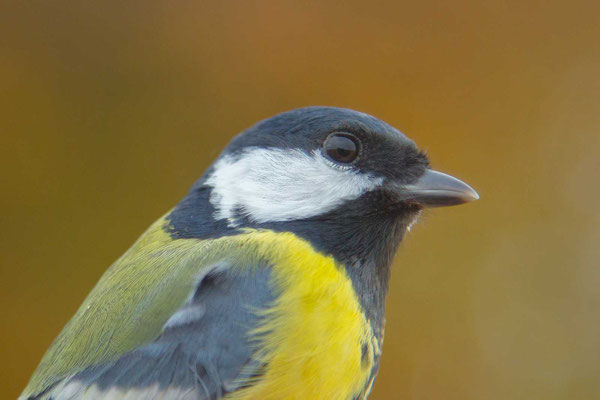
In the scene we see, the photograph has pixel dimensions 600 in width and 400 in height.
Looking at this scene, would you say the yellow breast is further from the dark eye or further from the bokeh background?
the bokeh background

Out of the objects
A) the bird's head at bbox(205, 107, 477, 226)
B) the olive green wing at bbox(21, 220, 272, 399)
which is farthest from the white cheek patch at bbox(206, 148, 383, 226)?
the olive green wing at bbox(21, 220, 272, 399)

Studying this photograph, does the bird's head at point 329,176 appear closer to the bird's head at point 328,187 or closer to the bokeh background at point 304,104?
the bird's head at point 328,187

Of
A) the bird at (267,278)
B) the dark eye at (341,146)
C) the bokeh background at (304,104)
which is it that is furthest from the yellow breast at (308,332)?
the bokeh background at (304,104)

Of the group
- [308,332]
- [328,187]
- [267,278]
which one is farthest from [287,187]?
[308,332]

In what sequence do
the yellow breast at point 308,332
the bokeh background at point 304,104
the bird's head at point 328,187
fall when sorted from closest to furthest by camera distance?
the yellow breast at point 308,332 < the bird's head at point 328,187 < the bokeh background at point 304,104

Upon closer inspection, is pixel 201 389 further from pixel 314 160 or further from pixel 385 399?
pixel 385 399

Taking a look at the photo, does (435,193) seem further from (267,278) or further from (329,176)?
(267,278)

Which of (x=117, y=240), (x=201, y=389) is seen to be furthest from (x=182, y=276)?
(x=117, y=240)
